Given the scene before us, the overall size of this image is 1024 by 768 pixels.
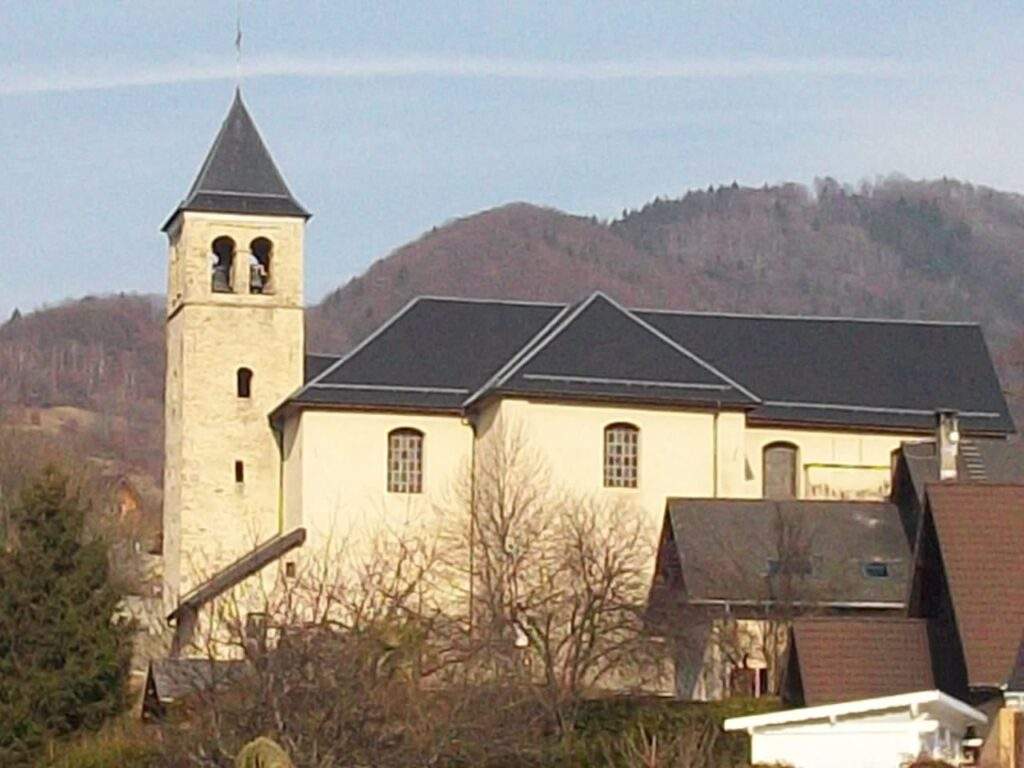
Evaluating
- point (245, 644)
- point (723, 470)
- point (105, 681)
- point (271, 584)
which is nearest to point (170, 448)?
point (271, 584)

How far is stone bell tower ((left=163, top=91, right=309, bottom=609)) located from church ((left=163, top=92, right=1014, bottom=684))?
0.04 m

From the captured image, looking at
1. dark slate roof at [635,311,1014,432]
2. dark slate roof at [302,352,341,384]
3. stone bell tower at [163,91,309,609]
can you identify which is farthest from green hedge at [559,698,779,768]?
dark slate roof at [302,352,341,384]

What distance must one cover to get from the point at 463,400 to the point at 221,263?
291 inches

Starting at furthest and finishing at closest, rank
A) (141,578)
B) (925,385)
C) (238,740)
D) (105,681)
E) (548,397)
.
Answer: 1. (141,578)
2. (925,385)
3. (548,397)
4. (105,681)
5. (238,740)

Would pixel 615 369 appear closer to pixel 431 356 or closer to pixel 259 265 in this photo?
pixel 431 356

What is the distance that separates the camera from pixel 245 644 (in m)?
33.0

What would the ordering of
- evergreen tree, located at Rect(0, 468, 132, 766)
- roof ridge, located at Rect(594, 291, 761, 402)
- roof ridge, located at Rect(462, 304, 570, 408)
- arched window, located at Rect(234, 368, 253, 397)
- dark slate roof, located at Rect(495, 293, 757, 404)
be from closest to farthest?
evergreen tree, located at Rect(0, 468, 132, 766)
dark slate roof, located at Rect(495, 293, 757, 404)
roof ridge, located at Rect(594, 291, 761, 402)
roof ridge, located at Rect(462, 304, 570, 408)
arched window, located at Rect(234, 368, 253, 397)

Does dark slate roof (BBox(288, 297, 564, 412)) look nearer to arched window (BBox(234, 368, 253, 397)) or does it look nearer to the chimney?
arched window (BBox(234, 368, 253, 397))

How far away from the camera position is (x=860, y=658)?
3306cm

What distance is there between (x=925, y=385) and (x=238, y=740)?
32297 millimetres

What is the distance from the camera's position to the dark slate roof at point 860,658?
3275 cm

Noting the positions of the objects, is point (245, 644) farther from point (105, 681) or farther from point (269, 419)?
point (269, 419)

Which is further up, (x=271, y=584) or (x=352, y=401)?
(x=352, y=401)

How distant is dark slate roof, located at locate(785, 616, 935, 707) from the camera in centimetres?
3275
